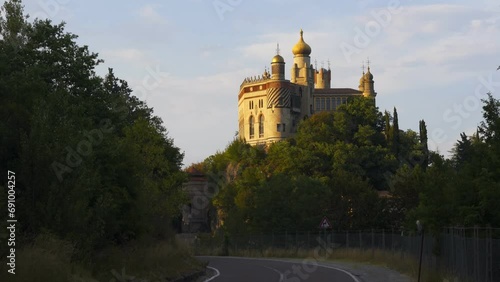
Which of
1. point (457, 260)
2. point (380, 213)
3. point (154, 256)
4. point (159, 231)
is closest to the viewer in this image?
point (457, 260)

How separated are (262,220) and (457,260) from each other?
49.9 metres

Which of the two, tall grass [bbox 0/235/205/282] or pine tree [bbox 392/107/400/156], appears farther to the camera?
pine tree [bbox 392/107/400/156]

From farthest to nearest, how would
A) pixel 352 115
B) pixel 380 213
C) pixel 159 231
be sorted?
pixel 352 115, pixel 380 213, pixel 159 231

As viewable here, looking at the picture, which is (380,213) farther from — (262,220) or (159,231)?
(159,231)

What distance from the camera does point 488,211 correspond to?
3028 centimetres

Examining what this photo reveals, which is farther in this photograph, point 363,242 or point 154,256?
point 363,242

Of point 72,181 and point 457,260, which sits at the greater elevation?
point 72,181

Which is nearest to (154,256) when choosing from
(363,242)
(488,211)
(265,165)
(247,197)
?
(488,211)

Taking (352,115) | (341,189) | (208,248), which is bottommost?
(208,248)

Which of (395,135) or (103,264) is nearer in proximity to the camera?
(103,264)

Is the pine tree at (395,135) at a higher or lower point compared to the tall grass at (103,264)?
higher

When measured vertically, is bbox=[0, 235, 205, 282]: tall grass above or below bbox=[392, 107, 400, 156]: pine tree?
below

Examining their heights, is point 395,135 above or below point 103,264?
above

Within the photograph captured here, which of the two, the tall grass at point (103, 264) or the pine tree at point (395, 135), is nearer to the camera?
the tall grass at point (103, 264)
